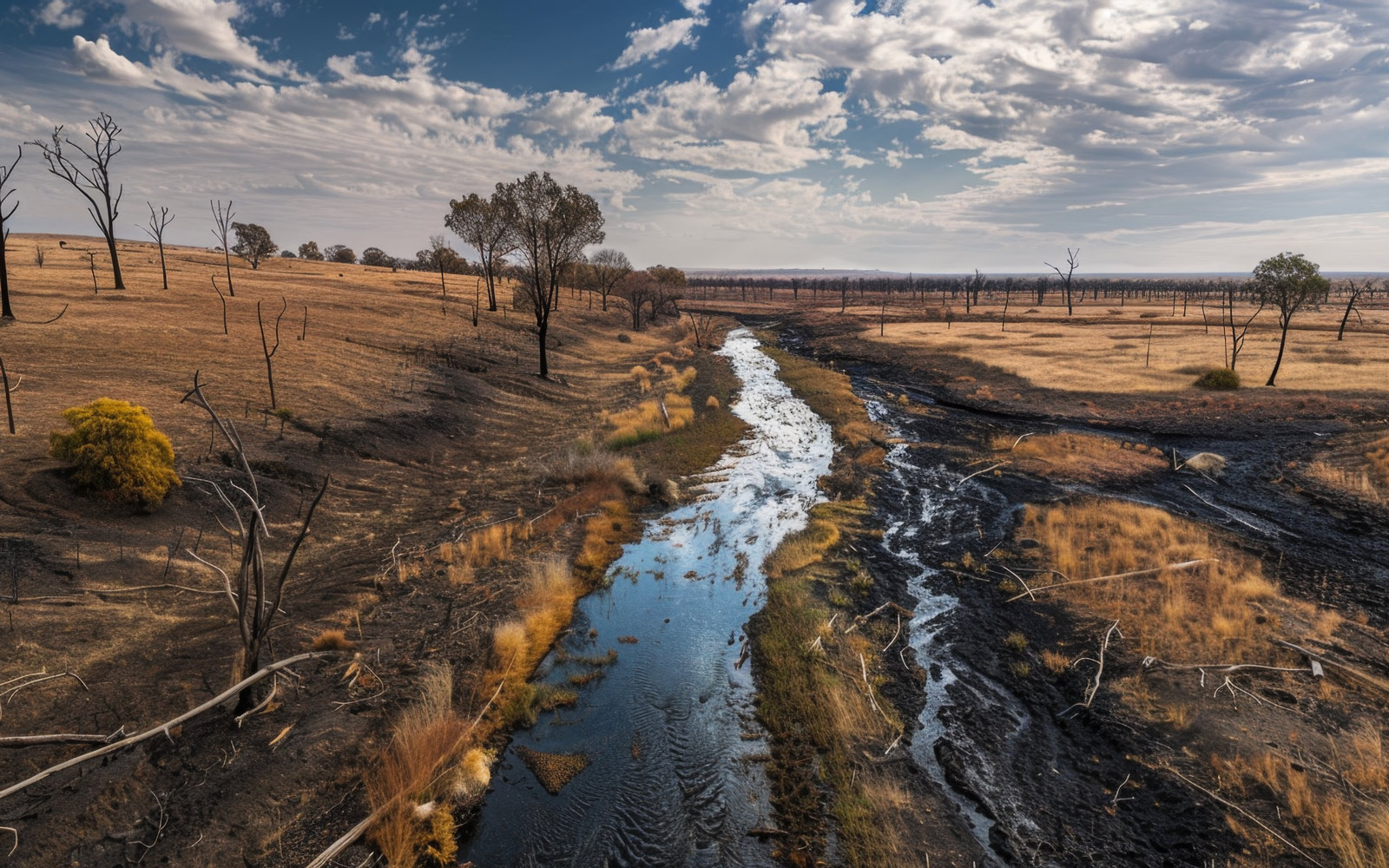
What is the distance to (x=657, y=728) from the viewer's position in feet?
38.2

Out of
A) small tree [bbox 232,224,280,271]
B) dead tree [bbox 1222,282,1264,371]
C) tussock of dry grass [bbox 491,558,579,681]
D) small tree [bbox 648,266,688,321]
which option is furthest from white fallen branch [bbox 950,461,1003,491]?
small tree [bbox 232,224,280,271]

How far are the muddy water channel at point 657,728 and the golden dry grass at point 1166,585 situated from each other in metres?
8.43

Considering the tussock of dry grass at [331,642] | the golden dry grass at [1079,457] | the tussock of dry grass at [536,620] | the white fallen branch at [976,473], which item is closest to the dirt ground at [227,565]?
A: the tussock of dry grass at [331,642]

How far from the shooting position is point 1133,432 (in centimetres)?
3309

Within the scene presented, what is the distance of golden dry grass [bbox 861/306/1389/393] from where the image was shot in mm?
42281

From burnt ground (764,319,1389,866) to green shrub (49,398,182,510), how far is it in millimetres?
18138

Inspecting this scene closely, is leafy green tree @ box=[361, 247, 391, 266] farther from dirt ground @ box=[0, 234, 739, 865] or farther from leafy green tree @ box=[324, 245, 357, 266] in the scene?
dirt ground @ box=[0, 234, 739, 865]

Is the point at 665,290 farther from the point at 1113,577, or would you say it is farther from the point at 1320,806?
the point at 1320,806

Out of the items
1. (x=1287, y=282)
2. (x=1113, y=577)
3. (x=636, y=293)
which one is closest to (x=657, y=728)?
(x=1113, y=577)

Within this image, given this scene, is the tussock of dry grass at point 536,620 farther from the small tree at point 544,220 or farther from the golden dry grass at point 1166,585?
the small tree at point 544,220

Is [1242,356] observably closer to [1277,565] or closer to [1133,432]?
[1133,432]

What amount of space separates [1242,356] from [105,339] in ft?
245

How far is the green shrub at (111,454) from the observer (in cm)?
1452

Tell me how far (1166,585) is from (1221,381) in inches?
1294
